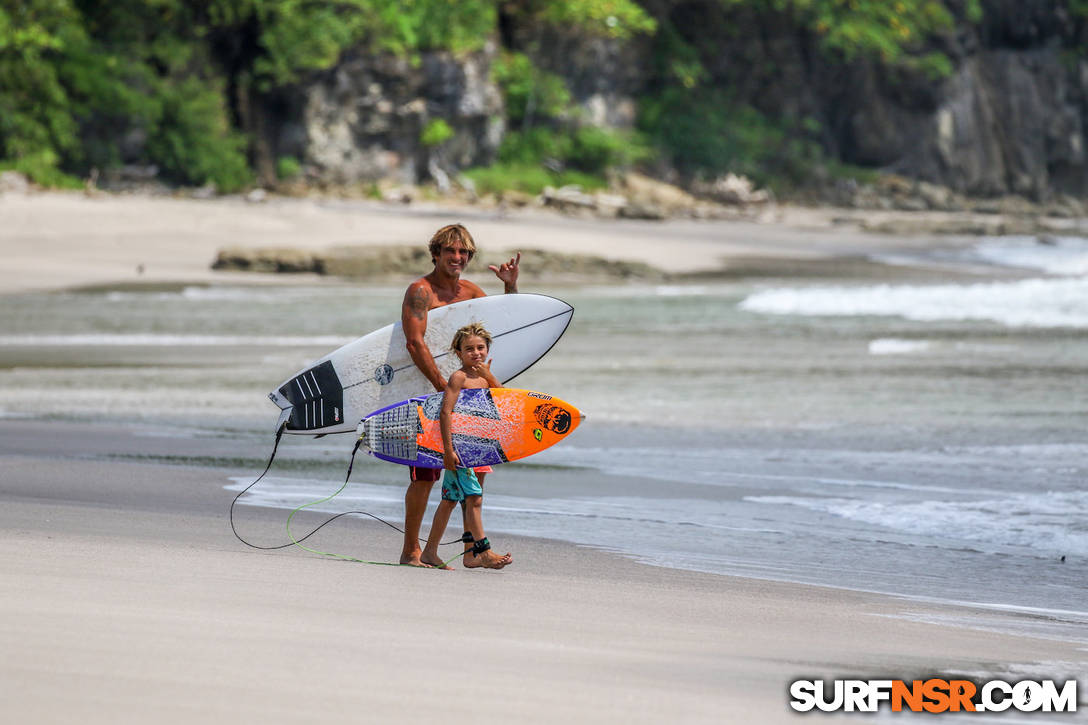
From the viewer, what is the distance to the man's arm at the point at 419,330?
4613mm

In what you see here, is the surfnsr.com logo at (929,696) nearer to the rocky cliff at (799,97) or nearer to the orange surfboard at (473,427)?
the orange surfboard at (473,427)

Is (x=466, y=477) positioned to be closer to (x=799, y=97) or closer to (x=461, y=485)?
(x=461, y=485)

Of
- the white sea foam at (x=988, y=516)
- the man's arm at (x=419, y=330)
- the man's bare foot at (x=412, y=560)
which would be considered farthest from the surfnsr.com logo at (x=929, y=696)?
Answer: the white sea foam at (x=988, y=516)

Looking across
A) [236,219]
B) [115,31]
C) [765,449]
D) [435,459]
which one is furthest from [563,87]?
[435,459]

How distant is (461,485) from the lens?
444cm

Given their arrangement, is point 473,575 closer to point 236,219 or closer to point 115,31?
point 236,219

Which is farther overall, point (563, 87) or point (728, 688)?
point (563, 87)

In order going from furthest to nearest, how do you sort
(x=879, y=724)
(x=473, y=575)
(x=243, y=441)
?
(x=243, y=441) < (x=473, y=575) < (x=879, y=724)

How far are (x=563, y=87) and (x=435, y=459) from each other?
111 feet

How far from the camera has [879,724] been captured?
9.04 ft

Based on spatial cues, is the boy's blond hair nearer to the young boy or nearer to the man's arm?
the young boy

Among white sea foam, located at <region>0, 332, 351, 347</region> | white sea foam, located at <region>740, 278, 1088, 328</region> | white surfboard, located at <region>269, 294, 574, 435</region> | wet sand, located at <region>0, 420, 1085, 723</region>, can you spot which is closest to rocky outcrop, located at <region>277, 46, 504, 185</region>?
white sea foam, located at <region>740, 278, 1088, 328</region>

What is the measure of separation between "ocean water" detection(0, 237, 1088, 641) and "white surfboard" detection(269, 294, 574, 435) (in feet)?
1.64

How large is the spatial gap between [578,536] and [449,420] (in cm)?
110
